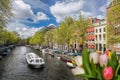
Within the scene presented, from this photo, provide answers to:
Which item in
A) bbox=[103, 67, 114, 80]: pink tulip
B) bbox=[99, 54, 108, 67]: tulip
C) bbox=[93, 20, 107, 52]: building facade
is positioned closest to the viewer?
bbox=[103, 67, 114, 80]: pink tulip

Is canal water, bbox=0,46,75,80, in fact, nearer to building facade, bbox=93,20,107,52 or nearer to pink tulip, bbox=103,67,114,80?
building facade, bbox=93,20,107,52

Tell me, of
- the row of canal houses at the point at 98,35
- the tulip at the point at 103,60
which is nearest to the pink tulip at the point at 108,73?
the tulip at the point at 103,60

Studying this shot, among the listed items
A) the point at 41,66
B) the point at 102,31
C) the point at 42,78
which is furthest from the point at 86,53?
the point at 102,31

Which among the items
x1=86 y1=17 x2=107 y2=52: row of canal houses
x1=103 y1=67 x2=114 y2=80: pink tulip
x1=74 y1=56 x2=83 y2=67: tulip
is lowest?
x1=103 y1=67 x2=114 y2=80: pink tulip

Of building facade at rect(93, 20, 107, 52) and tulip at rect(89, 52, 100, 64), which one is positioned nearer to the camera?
tulip at rect(89, 52, 100, 64)

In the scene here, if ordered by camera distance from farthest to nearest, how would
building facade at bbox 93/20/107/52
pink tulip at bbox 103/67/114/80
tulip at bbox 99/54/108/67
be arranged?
building facade at bbox 93/20/107/52 < tulip at bbox 99/54/108/67 < pink tulip at bbox 103/67/114/80

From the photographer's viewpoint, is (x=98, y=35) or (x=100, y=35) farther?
(x=98, y=35)

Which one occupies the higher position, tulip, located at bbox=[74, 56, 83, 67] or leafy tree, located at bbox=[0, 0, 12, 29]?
leafy tree, located at bbox=[0, 0, 12, 29]

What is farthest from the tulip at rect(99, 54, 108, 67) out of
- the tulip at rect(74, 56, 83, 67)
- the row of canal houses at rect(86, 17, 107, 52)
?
the row of canal houses at rect(86, 17, 107, 52)

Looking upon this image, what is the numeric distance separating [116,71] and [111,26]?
91.6 feet

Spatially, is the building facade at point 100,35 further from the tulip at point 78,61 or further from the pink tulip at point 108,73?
the pink tulip at point 108,73

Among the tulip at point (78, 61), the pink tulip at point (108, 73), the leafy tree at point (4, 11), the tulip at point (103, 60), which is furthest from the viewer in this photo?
the leafy tree at point (4, 11)

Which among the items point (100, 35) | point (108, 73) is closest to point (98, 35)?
point (100, 35)

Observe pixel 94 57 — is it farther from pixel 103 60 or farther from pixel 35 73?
pixel 35 73
